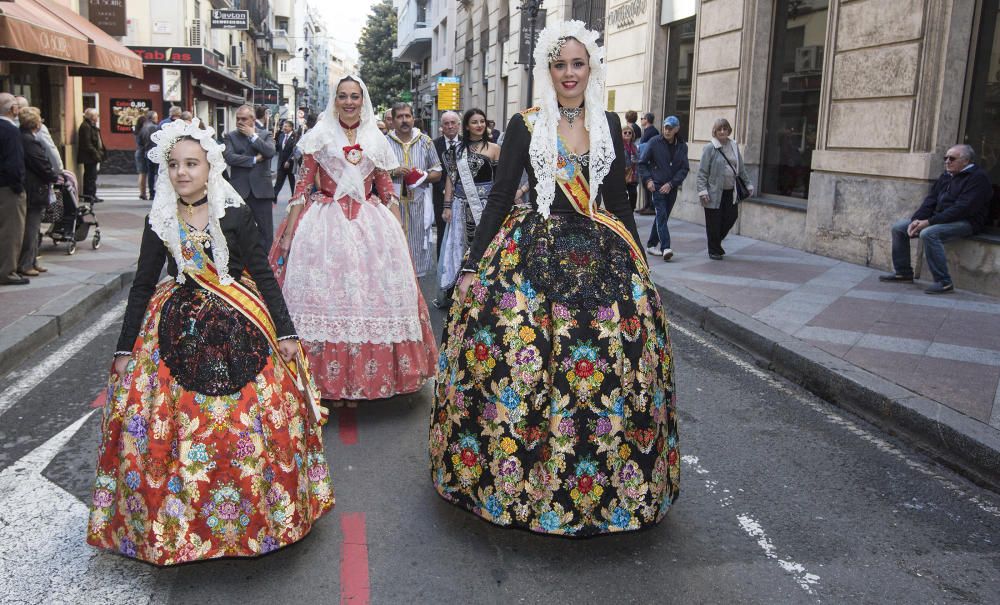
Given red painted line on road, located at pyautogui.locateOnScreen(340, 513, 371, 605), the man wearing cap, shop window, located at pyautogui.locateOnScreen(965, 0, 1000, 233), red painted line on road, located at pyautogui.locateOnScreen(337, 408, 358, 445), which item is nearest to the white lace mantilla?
red painted line on road, located at pyautogui.locateOnScreen(337, 408, 358, 445)

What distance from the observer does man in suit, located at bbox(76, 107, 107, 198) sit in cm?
1805

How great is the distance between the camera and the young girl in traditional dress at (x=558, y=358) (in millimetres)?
3379

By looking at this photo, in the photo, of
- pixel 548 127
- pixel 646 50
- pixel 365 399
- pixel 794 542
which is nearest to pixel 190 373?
pixel 548 127

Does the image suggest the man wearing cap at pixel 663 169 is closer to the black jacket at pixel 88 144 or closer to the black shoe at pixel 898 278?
the black shoe at pixel 898 278

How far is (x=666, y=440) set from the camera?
3574 millimetres

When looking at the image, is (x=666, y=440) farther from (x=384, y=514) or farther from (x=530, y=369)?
(x=384, y=514)

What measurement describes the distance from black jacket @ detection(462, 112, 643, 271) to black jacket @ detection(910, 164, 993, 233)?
6.52 m

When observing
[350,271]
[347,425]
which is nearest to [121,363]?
[347,425]

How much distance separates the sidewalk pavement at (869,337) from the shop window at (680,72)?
6234mm

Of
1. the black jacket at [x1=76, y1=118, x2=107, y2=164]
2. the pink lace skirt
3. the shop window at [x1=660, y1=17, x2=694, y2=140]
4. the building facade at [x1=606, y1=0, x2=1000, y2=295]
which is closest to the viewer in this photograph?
the pink lace skirt

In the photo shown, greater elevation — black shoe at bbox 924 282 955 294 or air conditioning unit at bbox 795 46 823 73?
air conditioning unit at bbox 795 46 823 73

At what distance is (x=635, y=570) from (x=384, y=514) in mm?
1119

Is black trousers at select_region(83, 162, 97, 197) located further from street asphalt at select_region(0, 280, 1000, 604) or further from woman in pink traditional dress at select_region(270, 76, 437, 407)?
woman in pink traditional dress at select_region(270, 76, 437, 407)

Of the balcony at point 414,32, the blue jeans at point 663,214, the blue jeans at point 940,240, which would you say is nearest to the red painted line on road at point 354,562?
the blue jeans at point 940,240
